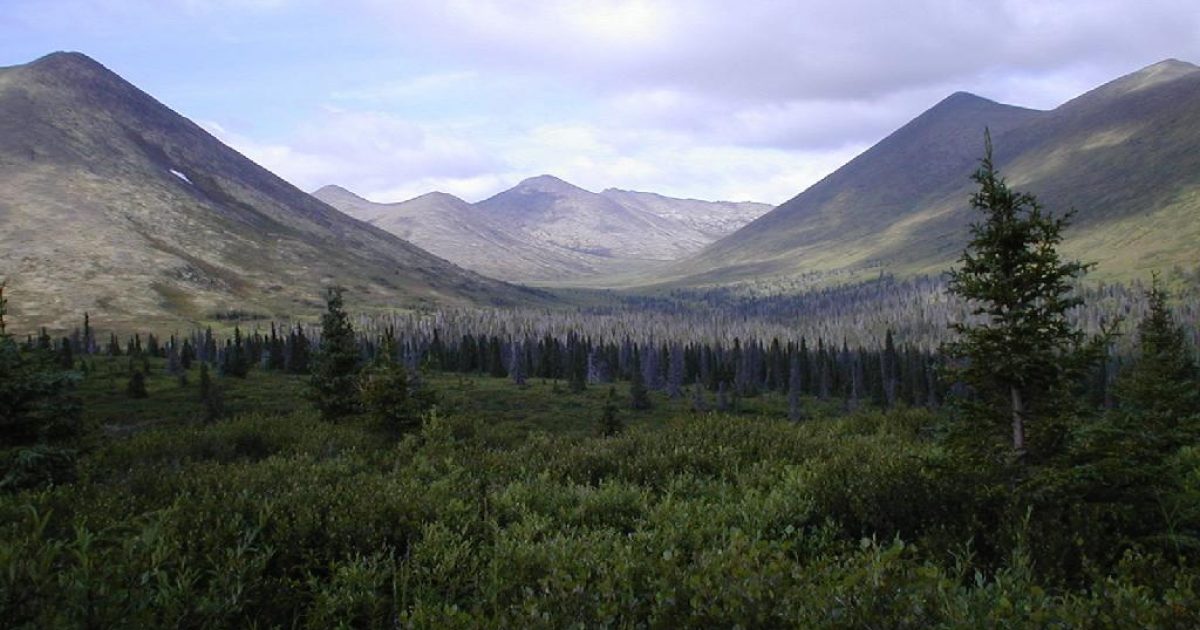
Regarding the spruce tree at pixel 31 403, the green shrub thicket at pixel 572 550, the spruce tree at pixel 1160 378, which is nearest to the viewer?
the green shrub thicket at pixel 572 550

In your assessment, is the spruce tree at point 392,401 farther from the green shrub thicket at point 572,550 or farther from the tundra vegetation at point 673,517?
the green shrub thicket at point 572,550

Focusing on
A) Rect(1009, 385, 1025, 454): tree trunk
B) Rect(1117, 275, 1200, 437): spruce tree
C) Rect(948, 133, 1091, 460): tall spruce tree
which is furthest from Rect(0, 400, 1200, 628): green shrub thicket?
Rect(1117, 275, 1200, 437): spruce tree

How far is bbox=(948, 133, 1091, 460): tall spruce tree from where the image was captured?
11.6 metres

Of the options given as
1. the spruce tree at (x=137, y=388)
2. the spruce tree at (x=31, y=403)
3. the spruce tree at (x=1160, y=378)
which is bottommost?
the spruce tree at (x=137, y=388)

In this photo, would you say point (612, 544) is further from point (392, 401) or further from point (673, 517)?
point (392, 401)

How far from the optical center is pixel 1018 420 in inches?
465

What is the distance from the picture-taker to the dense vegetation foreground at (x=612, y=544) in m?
5.00

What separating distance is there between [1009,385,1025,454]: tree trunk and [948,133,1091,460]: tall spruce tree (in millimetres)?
15

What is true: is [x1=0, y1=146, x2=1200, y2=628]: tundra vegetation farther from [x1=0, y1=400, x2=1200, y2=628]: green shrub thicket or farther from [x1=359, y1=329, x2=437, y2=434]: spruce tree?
[x1=359, y1=329, x2=437, y2=434]: spruce tree

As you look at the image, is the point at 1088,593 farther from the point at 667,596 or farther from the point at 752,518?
the point at 667,596

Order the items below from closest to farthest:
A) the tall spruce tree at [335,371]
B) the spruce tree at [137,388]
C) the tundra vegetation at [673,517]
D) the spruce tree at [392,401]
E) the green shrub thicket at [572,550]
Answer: the green shrub thicket at [572,550] → the tundra vegetation at [673,517] → the spruce tree at [392,401] → the tall spruce tree at [335,371] → the spruce tree at [137,388]

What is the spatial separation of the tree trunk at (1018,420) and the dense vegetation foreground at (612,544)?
1.58 meters

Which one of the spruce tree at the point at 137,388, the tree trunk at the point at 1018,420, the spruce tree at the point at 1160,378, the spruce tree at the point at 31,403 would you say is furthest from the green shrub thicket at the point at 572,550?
the spruce tree at the point at 137,388

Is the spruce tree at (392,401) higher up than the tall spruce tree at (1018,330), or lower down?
lower down
